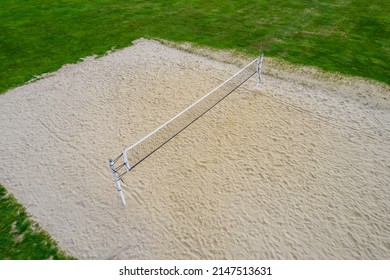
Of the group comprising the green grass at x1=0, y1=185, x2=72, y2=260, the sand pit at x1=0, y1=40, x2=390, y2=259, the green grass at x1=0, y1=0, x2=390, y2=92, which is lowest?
the green grass at x1=0, y1=185, x2=72, y2=260

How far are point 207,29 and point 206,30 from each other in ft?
0.54

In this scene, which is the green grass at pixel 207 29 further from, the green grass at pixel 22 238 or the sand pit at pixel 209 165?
the green grass at pixel 22 238

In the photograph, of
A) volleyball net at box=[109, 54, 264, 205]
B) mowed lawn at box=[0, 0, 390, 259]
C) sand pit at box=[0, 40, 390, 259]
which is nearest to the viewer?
sand pit at box=[0, 40, 390, 259]

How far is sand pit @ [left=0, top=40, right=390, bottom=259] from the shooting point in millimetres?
A: 8367

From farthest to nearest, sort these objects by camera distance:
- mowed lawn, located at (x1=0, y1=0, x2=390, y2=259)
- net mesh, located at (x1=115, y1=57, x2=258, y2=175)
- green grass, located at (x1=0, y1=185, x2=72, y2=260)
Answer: mowed lawn, located at (x1=0, y1=0, x2=390, y2=259)
net mesh, located at (x1=115, y1=57, x2=258, y2=175)
green grass, located at (x1=0, y1=185, x2=72, y2=260)

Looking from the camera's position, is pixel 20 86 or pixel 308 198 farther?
pixel 20 86

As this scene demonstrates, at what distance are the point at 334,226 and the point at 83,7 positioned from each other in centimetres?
2303

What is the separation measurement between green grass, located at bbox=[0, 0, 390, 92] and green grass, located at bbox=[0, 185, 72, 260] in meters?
8.15

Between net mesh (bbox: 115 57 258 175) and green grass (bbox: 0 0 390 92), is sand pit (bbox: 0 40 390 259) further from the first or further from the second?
green grass (bbox: 0 0 390 92)

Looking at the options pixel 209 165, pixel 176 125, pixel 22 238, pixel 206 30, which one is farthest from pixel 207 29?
pixel 22 238

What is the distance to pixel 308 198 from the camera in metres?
9.27

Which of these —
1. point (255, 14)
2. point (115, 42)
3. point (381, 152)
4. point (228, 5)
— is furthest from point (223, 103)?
point (228, 5)

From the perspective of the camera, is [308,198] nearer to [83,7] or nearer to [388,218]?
[388,218]

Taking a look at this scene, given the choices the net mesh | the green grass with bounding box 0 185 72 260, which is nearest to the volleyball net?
the net mesh
